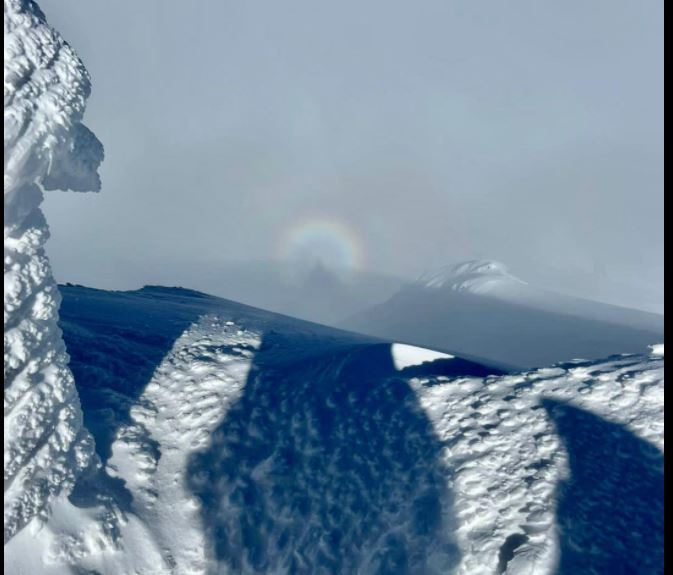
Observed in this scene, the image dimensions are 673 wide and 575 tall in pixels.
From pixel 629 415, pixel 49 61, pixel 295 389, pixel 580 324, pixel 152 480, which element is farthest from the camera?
pixel 580 324

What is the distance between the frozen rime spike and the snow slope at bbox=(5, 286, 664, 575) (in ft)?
2.23

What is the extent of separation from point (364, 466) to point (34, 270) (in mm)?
5995

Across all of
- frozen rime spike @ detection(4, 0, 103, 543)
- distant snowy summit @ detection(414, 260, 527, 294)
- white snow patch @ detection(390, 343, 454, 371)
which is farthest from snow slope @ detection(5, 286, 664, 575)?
A: distant snowy summit @ detection(414, 260, 527, 294)

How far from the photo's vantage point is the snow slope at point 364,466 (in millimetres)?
7605

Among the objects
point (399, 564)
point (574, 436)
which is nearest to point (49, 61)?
point (399, 564)

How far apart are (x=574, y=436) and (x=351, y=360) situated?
5.39m

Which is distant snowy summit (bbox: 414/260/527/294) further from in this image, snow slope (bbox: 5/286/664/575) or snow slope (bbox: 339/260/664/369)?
snow slope (bbox: 5/286/664/575)

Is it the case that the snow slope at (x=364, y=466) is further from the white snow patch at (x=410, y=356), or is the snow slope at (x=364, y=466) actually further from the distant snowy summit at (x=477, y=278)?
the distant snowy summit at (x=477, y=278)

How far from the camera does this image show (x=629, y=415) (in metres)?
9.88

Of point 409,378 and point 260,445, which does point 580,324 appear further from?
point 260,445

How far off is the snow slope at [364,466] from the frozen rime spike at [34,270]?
0.68 metres

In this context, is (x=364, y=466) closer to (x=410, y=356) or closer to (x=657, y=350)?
(x=410, y=356)

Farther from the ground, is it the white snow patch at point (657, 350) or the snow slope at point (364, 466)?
the white snow patch at point (657, 350)

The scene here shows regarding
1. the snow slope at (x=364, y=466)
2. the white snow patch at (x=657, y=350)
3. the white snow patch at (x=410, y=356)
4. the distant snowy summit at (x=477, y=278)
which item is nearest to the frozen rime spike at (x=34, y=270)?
the snow slope at (x=364, y=466)
